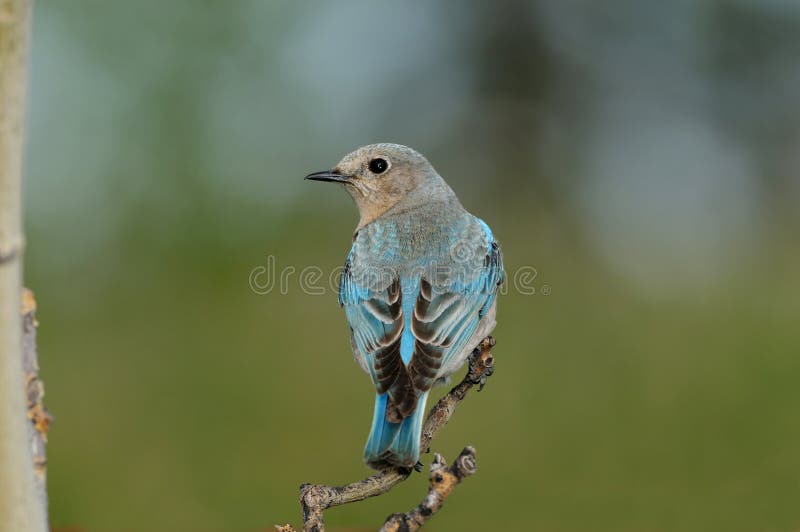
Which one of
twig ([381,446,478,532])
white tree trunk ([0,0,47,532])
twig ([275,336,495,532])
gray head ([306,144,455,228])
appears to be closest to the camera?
white tree trunk ([0,0,47,532])

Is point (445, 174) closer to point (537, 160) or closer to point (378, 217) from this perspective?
point (537, 160)

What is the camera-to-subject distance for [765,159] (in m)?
8.92

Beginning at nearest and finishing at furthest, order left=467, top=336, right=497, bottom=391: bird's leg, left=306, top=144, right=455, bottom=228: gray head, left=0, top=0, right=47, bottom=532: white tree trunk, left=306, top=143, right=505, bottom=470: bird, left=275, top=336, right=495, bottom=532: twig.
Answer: left=0, top=0, right=47, bottom=532: white tree trunk → left=275, top=336, right=495, bottom=532: twig → left=306, top=143, right=505, bottom=470: bird → left=467, top=336, right=497, bottom=391: bird's leg → left=306, top=144, right=455, bottom=228: gray head

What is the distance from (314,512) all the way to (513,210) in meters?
6.02

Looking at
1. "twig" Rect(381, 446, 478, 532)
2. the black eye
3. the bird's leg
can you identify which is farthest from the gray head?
"twig" Rect(381, 446, 478, 532)

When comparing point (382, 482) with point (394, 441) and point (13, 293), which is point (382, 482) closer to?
point (394, 441)

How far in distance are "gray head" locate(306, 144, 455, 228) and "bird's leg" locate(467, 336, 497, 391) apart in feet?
5.09

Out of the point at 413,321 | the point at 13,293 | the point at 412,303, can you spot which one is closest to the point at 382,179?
the point at 412,303

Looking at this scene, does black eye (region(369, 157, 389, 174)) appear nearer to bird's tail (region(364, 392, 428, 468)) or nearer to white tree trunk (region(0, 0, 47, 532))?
bird's tail (region(364, 392, 428, 468))

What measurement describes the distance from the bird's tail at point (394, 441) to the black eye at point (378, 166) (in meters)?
2.30

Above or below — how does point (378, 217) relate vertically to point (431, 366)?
above

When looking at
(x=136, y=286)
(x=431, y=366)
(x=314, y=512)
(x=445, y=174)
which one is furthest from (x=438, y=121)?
(x=314, y=512)

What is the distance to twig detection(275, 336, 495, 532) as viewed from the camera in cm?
263

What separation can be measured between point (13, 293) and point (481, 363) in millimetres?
2789
